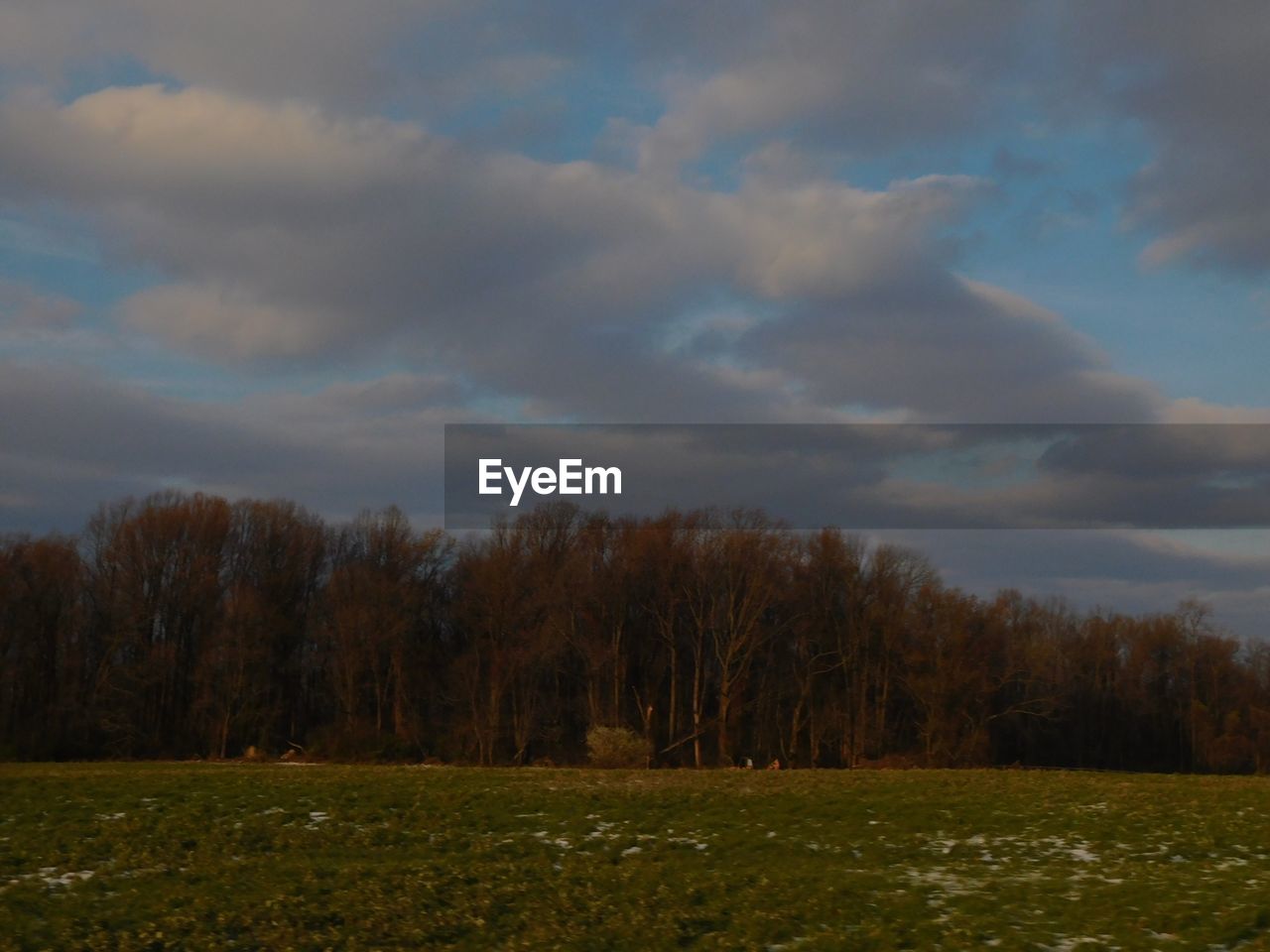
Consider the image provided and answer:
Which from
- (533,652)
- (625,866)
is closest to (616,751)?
(533,652)

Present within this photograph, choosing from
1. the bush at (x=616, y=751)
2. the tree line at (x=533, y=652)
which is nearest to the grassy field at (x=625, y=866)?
the bush at (x=616, y=751)

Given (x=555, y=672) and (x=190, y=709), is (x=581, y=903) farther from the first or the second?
(x=190, y=709)

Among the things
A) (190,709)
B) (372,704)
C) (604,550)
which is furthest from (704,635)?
(190,709)

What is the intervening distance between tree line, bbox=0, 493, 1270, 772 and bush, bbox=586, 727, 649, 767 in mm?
8488

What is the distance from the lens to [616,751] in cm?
4469

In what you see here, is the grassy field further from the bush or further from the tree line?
the tree line

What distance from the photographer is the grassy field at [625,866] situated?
12828 mm

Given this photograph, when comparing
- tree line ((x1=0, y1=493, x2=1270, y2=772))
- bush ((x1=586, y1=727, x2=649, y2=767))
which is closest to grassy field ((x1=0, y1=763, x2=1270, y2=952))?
bush ((x1=586, y1=727, x2=649, y2=767))

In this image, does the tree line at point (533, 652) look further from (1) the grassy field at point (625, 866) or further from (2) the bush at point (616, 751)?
(1) the grassy field at point (625, 866)

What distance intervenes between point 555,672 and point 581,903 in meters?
43.0

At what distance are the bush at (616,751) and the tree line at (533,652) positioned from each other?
27.8ft

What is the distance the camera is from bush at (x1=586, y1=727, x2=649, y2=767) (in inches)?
1754

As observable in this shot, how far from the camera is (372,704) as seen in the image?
59250 mm

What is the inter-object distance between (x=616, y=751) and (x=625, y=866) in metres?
29.0
